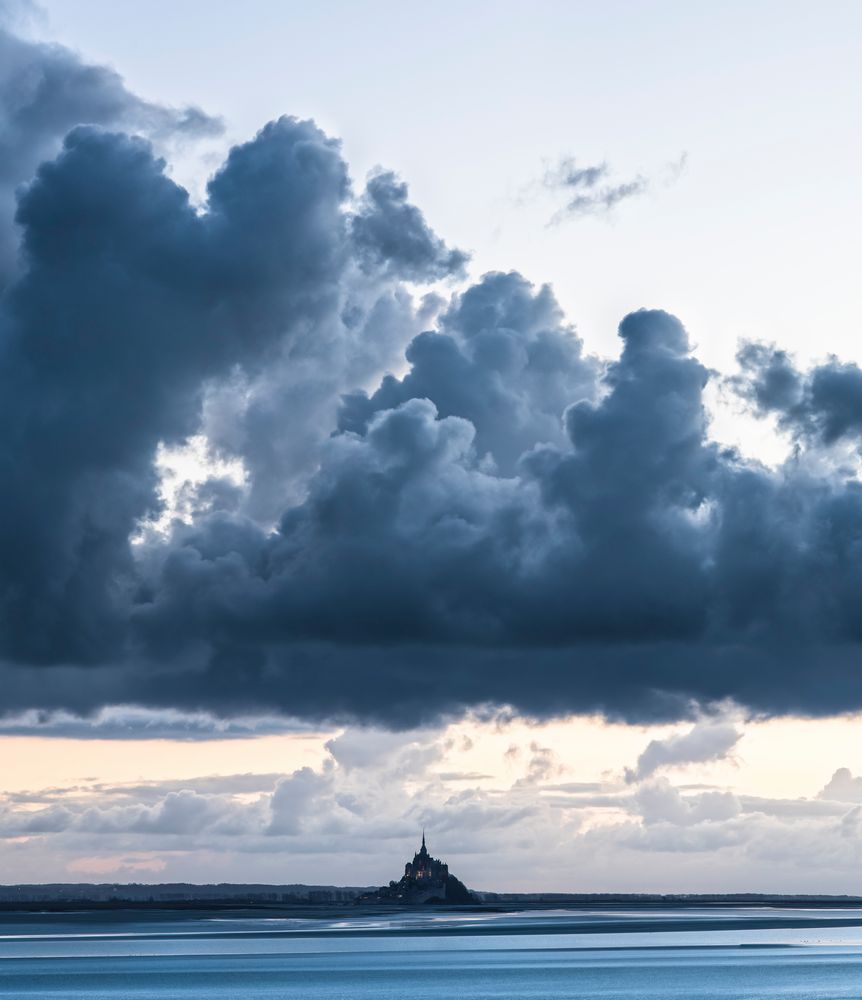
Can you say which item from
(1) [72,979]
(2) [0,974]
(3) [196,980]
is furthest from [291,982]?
(2) [0,974]

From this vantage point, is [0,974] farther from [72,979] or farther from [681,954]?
[681,954]

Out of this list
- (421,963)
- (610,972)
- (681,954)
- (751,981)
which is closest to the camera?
(751,981)

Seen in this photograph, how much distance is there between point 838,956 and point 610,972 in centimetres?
3865

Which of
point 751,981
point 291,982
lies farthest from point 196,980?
point 751,981

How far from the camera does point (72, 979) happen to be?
145 meters

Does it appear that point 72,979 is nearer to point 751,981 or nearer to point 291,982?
point 291,982

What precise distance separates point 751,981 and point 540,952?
58.0m

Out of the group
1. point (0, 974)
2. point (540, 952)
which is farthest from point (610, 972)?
point (0, 974)

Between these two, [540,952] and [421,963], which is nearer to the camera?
[421,963]

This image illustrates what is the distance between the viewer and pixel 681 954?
187 m

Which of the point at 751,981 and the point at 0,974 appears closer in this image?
the point at 751,981

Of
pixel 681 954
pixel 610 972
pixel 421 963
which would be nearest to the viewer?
pixel 610 972

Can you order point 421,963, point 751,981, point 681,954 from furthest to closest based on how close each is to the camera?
point 681,954
point 421,963
point 751,981

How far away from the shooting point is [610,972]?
151250mm
